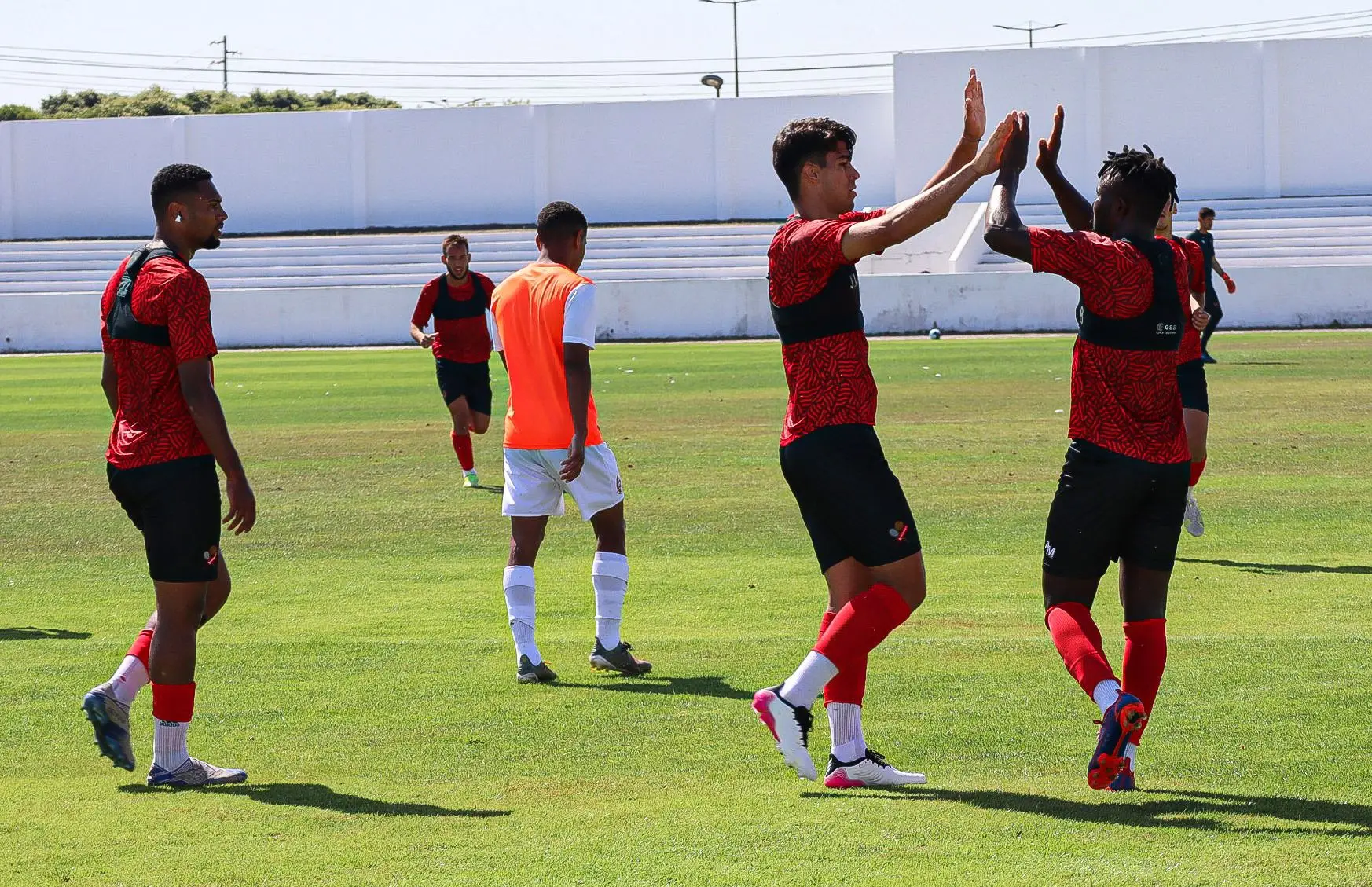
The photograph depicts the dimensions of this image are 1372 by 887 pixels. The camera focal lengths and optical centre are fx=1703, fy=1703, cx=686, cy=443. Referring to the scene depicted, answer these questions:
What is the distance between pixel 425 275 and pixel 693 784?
46.1 m

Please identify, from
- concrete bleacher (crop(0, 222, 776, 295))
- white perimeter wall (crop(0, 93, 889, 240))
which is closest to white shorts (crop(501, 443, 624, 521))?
concrete bleacher (crop(0, 222, 776, 295))

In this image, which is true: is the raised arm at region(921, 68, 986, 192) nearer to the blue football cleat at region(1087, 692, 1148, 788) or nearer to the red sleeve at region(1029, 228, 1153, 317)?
the red sleeve at region(1029, 228, 1153, 317)

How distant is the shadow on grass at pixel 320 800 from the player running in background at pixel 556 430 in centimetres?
192

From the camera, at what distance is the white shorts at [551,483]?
297 inches

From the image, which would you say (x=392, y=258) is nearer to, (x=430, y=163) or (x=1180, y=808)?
(x=430, y=163)

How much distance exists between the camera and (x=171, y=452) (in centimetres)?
559

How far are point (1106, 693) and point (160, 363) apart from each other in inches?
125

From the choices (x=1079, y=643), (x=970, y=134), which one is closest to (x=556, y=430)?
(x=970, y=134)

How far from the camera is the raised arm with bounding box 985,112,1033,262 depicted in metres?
5.09

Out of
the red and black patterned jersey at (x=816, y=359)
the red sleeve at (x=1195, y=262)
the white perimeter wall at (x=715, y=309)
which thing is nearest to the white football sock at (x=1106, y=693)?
the red and black patterned jersey at (x=816, y=359)

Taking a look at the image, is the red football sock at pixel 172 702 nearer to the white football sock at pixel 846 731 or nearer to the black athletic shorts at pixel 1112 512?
the white football sock at pixel 846 731

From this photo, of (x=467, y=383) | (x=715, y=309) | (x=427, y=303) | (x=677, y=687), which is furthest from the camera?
(x=715, y=309)

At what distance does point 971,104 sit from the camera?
17.2ft

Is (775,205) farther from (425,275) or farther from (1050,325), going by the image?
(1050,325)
